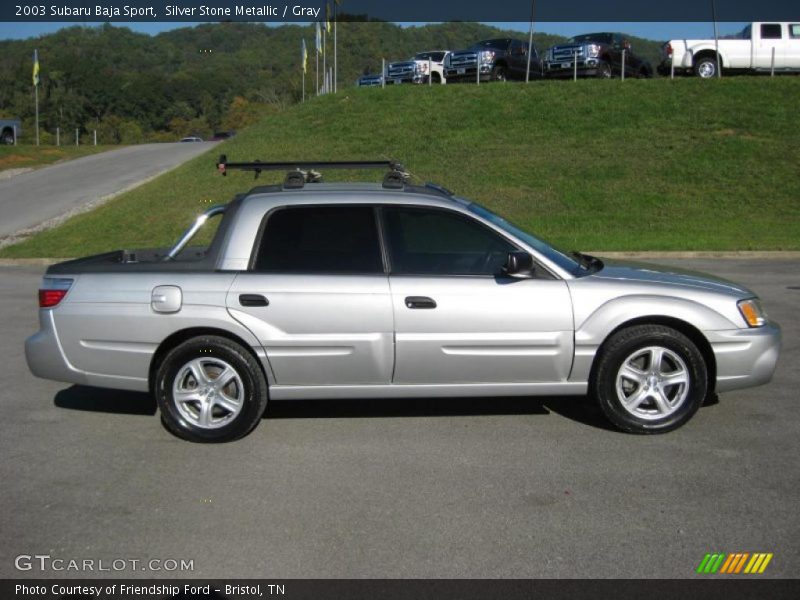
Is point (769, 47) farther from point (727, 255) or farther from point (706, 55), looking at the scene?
point (727, 255)

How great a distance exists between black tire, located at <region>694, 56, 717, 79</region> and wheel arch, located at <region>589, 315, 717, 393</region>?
27.6 metres

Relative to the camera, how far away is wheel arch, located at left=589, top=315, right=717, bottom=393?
6023 mm

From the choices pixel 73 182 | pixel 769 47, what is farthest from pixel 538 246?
pixel 769 47

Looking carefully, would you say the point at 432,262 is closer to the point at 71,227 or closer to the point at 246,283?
the point at 246,283

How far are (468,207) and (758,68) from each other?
28532 mm

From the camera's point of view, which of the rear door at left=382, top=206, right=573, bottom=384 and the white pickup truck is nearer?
the rear door at left=382, top=206, right=573, bottom=384

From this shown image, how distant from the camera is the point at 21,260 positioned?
17719 millimetres

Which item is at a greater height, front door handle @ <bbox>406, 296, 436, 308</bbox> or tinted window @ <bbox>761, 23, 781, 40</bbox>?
tinted window @ <bbox>761, 23, 781, 40</bbox>

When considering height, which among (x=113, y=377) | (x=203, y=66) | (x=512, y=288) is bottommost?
(x=113, y=377)

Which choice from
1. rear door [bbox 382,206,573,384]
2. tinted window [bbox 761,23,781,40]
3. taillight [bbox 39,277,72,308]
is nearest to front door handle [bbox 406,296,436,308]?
rear door [bbox 382,206,573,384]

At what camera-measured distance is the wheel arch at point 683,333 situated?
6023mm

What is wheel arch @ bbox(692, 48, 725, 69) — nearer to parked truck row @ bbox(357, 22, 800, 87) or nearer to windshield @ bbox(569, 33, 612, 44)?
parked truck row @ bbox(357, 22, 800, 87)

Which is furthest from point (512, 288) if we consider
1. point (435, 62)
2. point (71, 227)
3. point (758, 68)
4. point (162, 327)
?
point (435, 62)
